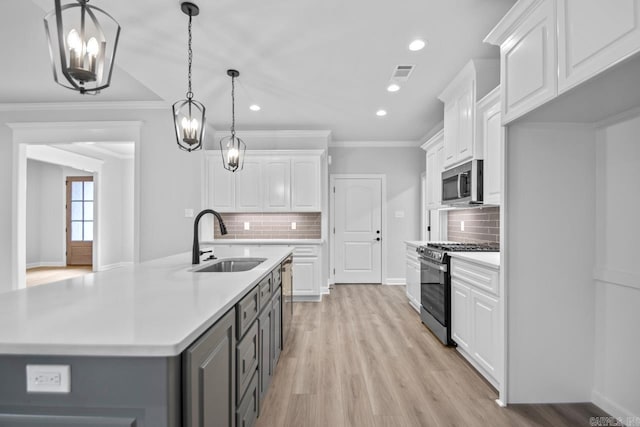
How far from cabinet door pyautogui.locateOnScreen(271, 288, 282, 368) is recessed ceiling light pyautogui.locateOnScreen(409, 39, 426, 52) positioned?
2.37 meters

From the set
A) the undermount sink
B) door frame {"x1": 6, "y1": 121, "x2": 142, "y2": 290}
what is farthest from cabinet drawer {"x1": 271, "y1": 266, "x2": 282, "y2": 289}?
door frame {"x1": 6, "y1": 121, "x2": 142, "y2": 290}

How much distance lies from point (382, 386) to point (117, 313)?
6.32 feet

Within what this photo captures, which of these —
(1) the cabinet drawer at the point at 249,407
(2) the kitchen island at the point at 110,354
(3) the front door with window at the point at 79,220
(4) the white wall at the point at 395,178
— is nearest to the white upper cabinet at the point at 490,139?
(1) the cabinet drawer at the point at 249,407

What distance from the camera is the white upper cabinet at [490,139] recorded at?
2.70 metres

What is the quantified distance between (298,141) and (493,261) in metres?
3.78

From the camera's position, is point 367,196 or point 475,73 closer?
point 475,73

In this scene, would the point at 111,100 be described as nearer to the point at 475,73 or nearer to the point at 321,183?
the point at 321,183

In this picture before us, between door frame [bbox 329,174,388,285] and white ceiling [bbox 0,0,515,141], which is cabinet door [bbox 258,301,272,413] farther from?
door frame [bbox 329,174,388,285]

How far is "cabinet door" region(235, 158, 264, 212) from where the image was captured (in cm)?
509

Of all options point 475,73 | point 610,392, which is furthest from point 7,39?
point 610,392

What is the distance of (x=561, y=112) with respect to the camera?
6.14 feet

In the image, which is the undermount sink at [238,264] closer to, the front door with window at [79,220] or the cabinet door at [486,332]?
the cabinet door at [486,332]

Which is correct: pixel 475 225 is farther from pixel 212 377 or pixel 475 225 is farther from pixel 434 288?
pixel 212 377

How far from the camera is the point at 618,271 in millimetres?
1897
